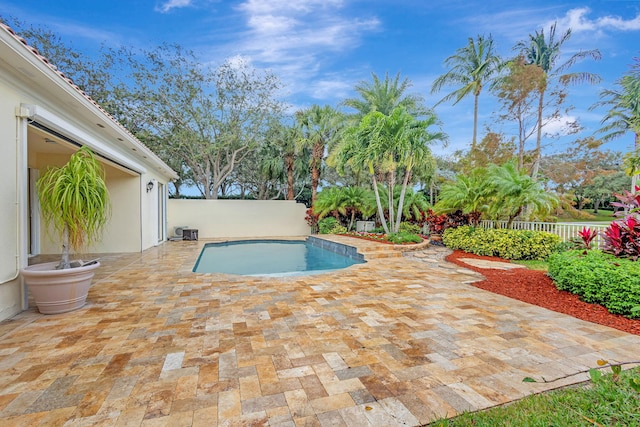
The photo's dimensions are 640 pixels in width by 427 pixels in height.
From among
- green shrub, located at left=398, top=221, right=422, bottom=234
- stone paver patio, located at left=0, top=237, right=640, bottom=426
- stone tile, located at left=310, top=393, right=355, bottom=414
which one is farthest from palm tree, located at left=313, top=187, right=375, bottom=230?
stone tile, located at left=310, top=393, right=355, bottom=414

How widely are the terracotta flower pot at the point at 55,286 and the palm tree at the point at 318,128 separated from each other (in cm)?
1336

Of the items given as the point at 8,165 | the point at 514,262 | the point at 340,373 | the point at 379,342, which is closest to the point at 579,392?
the point at 379,342

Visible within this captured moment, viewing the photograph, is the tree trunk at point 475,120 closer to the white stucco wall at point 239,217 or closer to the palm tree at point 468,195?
the palm tree at point 468,195

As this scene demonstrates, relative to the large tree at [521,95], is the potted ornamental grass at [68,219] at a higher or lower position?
lower

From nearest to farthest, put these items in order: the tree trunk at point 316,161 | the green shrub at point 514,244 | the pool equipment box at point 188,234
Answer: the green shrub at point 514,244
the pool equipment box at point 188,234
the tree trunk at point 316,161

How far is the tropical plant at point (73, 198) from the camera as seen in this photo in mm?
4069

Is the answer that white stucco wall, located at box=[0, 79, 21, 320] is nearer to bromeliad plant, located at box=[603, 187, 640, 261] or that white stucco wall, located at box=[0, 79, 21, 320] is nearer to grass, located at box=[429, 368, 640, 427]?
grass, located at box=[429, 368, 640, 427]

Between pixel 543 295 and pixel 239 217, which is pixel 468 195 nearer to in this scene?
pixel 543 295

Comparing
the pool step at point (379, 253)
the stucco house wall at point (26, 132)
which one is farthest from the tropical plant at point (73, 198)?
the pool step at point (379, 253)

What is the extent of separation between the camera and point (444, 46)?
698 inches

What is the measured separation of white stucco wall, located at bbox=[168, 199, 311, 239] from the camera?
51.9ft

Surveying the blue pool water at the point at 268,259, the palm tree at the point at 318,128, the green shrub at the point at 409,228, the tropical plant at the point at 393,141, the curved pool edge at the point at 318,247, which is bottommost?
the blue pool water at the point at 268,259

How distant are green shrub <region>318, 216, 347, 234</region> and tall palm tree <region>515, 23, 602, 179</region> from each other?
11.4m

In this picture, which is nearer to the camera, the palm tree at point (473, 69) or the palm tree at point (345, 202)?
the palm tree at point (345, 202)
